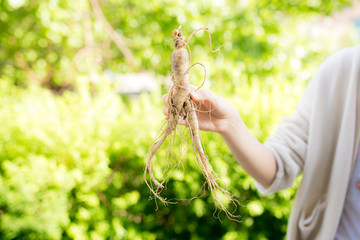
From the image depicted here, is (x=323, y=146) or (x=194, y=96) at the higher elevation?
(x=194, y=96)

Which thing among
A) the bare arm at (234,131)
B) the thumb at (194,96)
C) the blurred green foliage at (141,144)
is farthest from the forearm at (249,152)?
the blurred green foliage at (141,144)

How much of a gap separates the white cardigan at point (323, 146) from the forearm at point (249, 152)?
0.16 ft

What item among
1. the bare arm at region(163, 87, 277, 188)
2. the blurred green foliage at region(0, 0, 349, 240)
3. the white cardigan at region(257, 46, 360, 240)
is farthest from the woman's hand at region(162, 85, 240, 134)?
the blurred green foliage at region(0, 0, 349, 240)

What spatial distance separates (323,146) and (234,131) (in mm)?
449

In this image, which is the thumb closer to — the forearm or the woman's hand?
the woman's hand

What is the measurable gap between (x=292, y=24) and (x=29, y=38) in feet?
13.9

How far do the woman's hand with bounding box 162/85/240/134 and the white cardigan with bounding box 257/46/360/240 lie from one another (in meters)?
0.34

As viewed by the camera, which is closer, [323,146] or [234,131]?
[234,131]

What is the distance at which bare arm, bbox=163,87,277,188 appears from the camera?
96cm

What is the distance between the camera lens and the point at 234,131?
1.06 meters

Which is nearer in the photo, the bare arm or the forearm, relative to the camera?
the bare arm

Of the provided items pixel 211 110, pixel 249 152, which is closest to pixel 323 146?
pixel 249 152

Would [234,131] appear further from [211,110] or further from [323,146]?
[323,146]

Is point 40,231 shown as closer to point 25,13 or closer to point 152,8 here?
point 152,8
